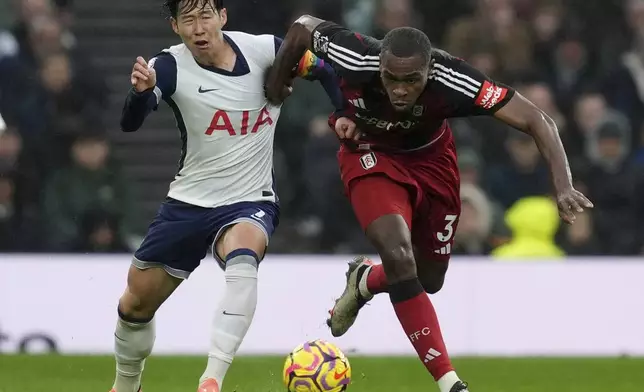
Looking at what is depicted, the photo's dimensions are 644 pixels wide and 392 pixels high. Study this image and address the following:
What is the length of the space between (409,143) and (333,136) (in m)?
5.67

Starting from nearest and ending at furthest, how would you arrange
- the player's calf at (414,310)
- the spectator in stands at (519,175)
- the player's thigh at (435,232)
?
the player's calf at (414,310) → the player's thigh at (435,232) → the spectator in stands at (519,175)

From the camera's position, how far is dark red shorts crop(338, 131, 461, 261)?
8164mm

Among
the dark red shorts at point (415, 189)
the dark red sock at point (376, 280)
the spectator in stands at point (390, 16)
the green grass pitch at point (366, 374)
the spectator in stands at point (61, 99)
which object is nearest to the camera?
the dark red shorts at point (415, 189)

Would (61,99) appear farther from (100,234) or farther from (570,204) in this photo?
(570,204)

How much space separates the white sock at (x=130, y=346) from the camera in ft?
26.5

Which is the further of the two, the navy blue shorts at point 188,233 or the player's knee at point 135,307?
the player's knee at point 135,307

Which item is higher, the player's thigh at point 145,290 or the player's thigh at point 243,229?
the player's thigh at point 243,229

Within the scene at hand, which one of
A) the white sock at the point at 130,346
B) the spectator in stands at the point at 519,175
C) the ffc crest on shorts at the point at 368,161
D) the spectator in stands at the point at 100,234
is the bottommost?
the spectator in stands at the point at 100,234

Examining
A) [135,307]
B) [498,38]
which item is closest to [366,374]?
[135,307]

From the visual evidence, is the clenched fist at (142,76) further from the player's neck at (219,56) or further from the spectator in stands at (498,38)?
the spectator in stands at (498,38)

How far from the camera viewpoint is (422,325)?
24.6 ft

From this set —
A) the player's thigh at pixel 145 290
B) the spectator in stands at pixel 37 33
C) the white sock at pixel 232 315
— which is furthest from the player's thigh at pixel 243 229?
the spectator in stands at pixel 37 33

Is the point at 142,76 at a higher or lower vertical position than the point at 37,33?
higher

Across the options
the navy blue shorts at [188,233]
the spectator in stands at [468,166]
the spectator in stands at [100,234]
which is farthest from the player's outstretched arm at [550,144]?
the spectator in stands at [100,234]
